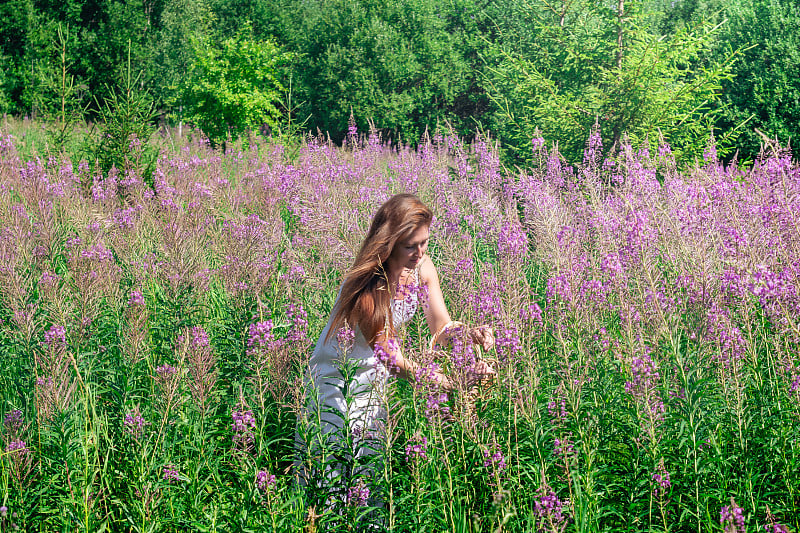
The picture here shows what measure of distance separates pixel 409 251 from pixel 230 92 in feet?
42.9

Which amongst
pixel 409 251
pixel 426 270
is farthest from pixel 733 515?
pixel 426 270

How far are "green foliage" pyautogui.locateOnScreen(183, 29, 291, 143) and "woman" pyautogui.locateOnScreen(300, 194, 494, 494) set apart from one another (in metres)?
12.2

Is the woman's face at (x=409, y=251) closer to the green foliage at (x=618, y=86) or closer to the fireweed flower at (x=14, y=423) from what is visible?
the fireweed flower at (x=14, y=423)

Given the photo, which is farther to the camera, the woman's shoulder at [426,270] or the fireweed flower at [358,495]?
the woman's shoulder at [426,270]

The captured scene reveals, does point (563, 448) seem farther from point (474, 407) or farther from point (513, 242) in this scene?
point (513, 242)

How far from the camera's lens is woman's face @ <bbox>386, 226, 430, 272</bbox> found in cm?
361

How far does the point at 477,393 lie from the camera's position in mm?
3008

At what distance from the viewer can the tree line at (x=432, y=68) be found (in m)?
7.87

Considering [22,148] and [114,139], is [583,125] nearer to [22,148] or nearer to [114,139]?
[114,139]

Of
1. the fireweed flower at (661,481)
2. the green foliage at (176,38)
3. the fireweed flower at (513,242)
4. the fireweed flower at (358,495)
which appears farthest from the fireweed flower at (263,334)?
the green foliage at (176,38)

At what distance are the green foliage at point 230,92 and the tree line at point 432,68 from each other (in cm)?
5

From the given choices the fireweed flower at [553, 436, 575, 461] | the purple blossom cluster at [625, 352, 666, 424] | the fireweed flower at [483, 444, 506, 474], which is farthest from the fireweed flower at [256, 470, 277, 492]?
the purple blossom cluster at [625, 352, 666, 424]

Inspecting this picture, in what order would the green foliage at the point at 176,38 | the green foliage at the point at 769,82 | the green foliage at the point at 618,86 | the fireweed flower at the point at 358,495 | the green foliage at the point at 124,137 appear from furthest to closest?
the green foliage at the point at 176,38, the green foliage at the point at 769,82, the green foliage at the point at 124,137, the green foliage at the point at 618,86, the fireweed flower at the point at 358,495

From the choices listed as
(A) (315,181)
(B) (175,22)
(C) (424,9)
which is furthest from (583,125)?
(B) (175,22)
